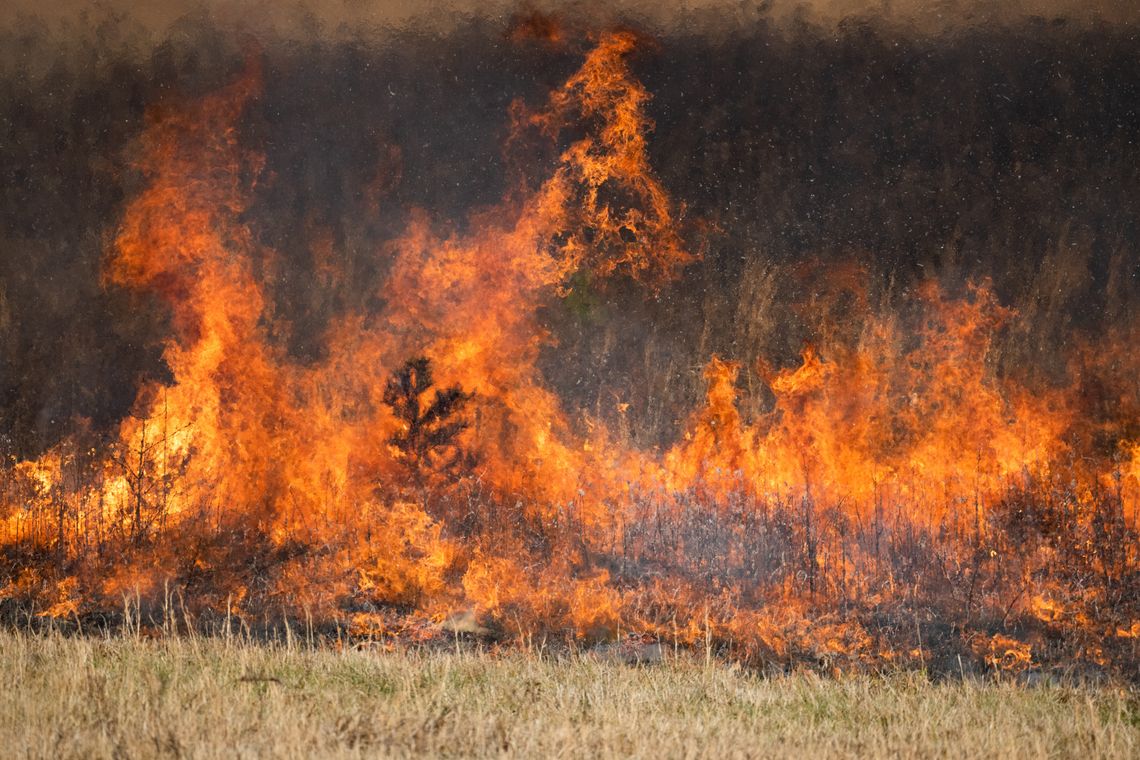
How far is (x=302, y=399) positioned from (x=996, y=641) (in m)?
10.4

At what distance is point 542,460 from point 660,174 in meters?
4.78

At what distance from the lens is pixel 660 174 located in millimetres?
17203

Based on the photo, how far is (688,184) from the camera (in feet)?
56.4

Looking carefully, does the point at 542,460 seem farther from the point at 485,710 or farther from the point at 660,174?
the point at 485,710

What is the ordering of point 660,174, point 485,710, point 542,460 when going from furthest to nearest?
1. point 660,174
2. point 542,460
3. point 485,710

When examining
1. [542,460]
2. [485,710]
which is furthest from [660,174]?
[485,710]

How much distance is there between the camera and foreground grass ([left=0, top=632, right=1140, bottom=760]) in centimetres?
641

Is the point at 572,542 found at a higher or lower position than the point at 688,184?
lower

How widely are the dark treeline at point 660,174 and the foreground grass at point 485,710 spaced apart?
337 inches

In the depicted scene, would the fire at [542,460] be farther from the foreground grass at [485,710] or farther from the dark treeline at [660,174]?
the foreground grass at [485,710]

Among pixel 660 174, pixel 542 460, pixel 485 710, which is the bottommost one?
pixel 485 710

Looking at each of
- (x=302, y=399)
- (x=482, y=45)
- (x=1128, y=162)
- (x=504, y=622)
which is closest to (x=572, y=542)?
(x=504, y=622)

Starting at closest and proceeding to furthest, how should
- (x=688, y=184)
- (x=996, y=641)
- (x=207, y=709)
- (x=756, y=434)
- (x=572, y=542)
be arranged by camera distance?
(x=207, y=709) → (x=996, y=641) → (x=572, y=542) → (x=756, y=434) → (x=688, y=184)

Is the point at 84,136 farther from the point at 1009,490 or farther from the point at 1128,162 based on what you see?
the point at 1128,162
